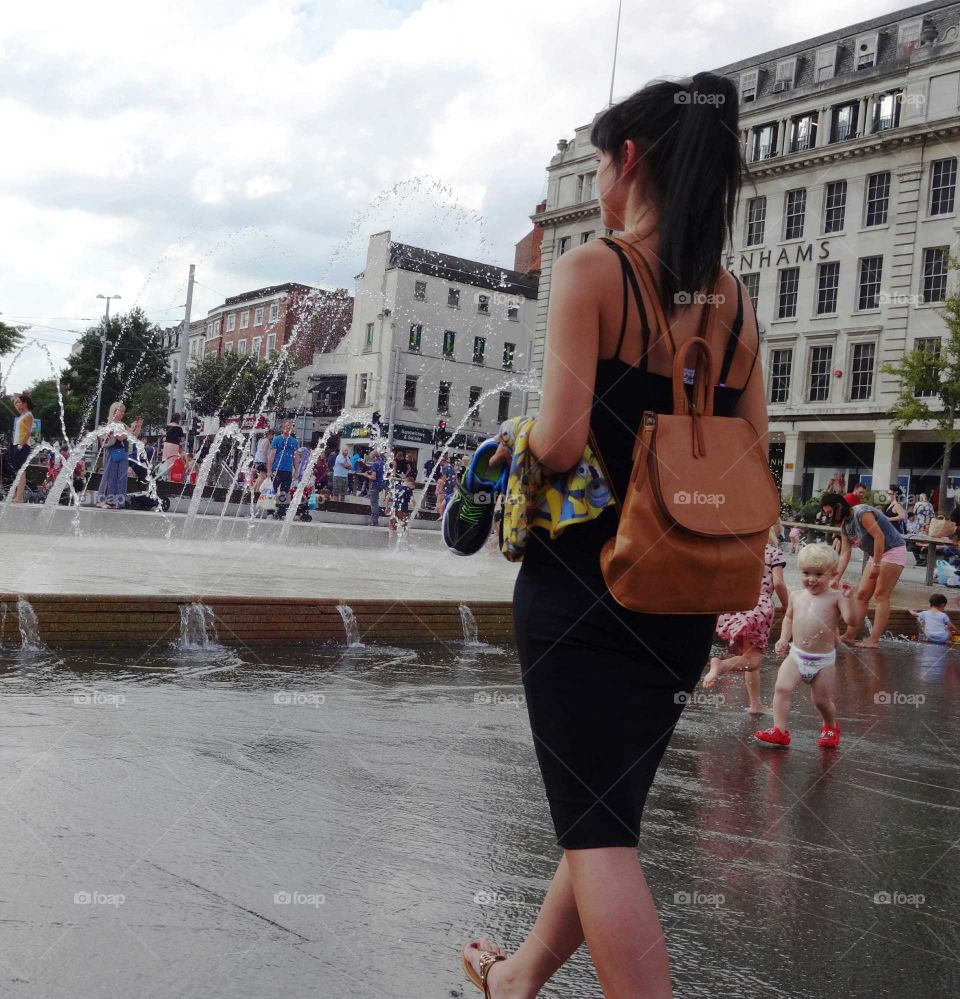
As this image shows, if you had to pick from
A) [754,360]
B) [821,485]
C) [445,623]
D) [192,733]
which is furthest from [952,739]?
[821,485]

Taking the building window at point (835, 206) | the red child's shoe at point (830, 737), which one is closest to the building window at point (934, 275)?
the building window at point (835, 206)

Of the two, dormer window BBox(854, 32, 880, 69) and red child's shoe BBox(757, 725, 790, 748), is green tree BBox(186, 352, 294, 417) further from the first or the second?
red child's shoe BBox(757, 725, 790, 748)

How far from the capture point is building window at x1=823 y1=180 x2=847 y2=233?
43.5 meters

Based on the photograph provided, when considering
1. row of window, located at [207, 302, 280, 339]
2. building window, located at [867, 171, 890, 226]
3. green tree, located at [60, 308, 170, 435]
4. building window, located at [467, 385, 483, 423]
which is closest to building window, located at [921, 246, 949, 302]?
building window, located at [867, 171, 890, 226]

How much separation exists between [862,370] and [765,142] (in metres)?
11.2

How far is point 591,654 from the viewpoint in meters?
1.96

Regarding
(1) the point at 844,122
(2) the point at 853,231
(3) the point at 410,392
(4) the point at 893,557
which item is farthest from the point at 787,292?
(4) the point at 893,557

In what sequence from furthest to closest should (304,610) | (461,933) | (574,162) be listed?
(574,162) < (304,610) < (461,933)

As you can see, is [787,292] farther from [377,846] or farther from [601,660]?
[601,660]

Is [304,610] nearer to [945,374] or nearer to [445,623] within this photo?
[445,623]

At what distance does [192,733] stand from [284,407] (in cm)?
7498

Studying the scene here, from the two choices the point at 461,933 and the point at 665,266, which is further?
the point at 461,933

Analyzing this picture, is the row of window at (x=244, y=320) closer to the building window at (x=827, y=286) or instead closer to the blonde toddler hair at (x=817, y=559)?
the building window at (x=827, y=286)

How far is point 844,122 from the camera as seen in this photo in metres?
43.8
